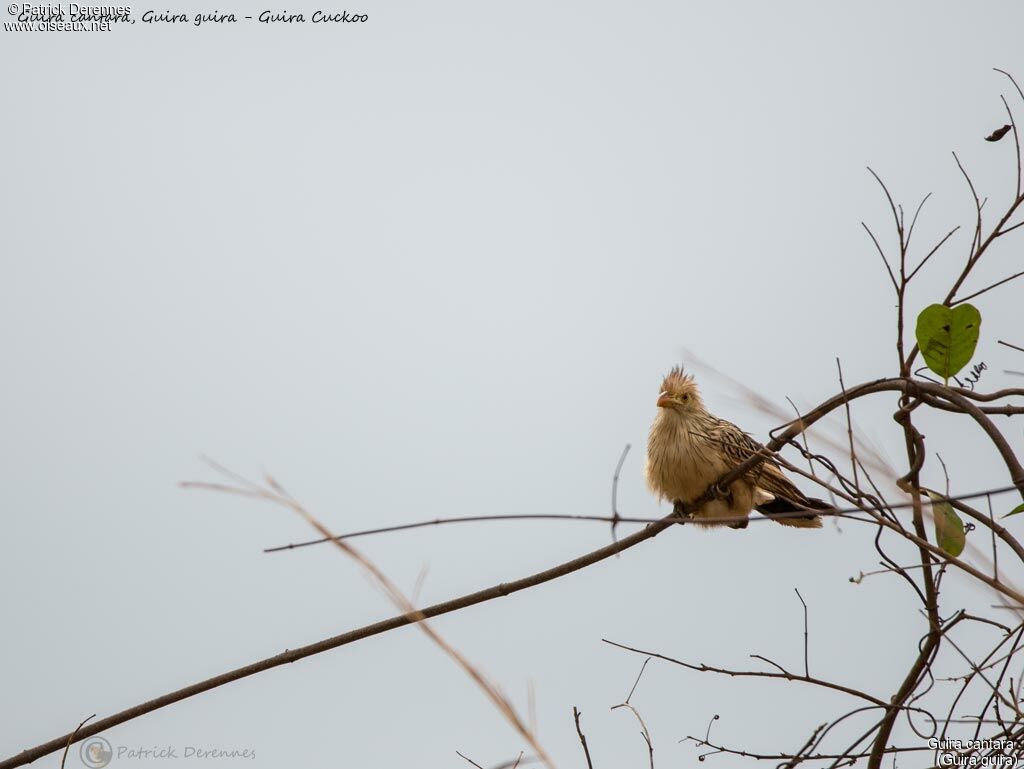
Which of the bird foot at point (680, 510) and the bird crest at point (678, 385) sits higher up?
the bird crest at point (678, 385)

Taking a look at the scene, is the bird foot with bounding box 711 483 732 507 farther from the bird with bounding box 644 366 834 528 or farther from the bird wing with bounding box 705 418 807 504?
the bird wing with bounding box 705 418 807 504

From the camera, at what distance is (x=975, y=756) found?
6.82 feet

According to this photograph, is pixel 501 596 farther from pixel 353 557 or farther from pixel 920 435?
pixel 920 435

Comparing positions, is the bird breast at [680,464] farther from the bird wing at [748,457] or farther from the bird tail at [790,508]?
the bird tail at [790,508]

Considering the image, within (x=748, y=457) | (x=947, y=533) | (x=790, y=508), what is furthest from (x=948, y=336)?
(x=790, y=508)

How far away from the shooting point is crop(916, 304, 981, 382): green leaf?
2.20 meters

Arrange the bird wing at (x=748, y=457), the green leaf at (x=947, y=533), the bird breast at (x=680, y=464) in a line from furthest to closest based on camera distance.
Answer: the bird breast at (x=680, y=464) < the bird wing at (x=748, y=457) < the green leaf at (x=947, y=533)

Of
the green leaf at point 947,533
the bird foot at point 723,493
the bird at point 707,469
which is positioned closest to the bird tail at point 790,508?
the bird at point 707,469

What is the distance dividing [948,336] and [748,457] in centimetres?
147

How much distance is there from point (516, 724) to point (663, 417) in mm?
2965

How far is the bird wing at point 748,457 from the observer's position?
3.58 metres

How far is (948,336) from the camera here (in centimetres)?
221

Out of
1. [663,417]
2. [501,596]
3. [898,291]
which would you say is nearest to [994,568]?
[898,291]

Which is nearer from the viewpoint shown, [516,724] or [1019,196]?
[516,724]
